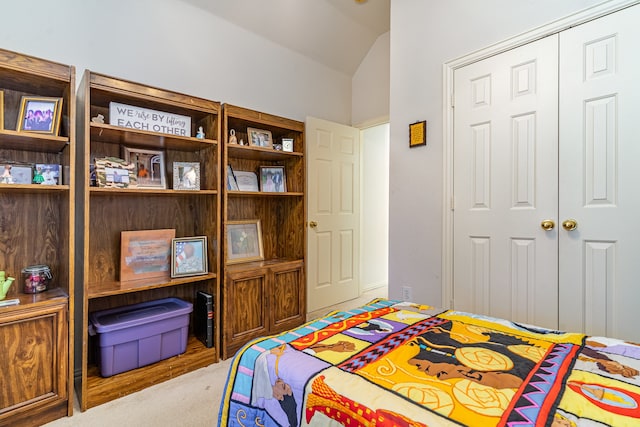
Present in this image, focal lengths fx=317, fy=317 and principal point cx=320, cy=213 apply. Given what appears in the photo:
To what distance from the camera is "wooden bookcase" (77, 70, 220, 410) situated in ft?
6.23

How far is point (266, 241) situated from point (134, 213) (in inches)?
49.3

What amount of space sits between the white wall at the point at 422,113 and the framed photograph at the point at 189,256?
155 cm

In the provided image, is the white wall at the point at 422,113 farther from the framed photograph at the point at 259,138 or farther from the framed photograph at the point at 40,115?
the framed photograph at the point at 40,115

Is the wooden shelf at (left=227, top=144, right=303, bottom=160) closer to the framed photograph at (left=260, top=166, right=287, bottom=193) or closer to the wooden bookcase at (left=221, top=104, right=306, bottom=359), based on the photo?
the wooden bookcase at (left=221, top=104, right=306, bottom=359)

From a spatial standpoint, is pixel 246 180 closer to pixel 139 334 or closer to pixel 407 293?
pixel 139 334

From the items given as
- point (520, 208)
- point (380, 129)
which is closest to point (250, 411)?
point (520, 208)

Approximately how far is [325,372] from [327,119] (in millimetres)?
3259

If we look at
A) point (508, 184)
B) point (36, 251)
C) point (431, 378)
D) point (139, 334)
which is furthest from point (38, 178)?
point (508, 184)

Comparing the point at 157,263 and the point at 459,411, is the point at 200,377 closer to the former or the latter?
the point at 157,263

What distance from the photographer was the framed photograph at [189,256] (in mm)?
2320

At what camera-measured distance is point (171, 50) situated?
8.39 ft

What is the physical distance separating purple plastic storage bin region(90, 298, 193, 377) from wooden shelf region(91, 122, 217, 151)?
1185mm

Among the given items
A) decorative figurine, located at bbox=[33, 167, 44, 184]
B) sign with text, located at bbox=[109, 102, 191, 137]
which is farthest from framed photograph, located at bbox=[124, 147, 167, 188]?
decorative figurine, located at bbox=[33, 167, 44, 184]

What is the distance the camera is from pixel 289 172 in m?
3.30
